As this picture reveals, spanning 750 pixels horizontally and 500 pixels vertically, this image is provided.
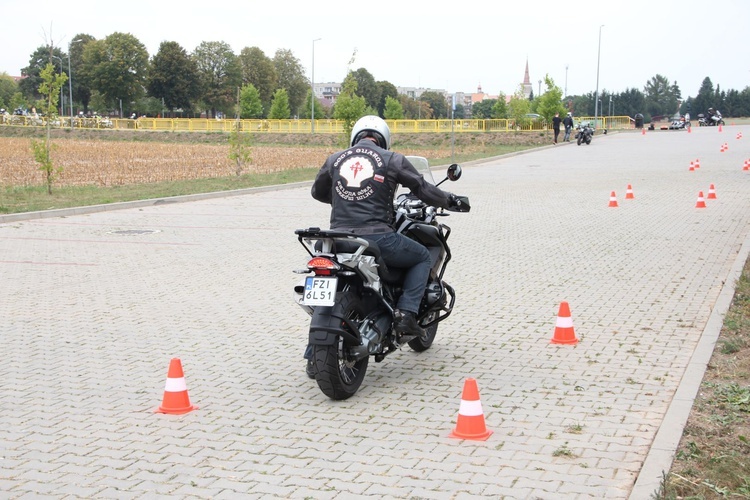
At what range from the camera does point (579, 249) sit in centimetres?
1299

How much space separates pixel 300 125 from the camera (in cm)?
7012

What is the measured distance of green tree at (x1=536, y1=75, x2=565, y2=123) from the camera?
177 ft

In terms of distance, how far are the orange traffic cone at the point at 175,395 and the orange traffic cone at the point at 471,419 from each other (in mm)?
1847

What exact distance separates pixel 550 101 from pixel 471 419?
2021 inches

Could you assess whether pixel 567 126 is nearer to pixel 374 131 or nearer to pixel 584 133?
pixel 584 133

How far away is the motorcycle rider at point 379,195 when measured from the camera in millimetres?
6137

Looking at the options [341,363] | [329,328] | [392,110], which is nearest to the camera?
[329,328]

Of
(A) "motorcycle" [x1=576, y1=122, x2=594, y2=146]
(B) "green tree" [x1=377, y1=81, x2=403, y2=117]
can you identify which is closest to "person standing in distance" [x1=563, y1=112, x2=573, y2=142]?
(A) "motorcycle" [x1=576, y1=122, x2=594, y2=146]

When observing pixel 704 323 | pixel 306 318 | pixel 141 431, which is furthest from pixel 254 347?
pixel 704 323

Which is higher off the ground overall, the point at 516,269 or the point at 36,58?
the point at 36,58

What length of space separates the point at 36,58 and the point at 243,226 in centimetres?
11405

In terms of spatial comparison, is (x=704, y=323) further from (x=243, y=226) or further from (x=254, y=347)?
(x=243, y=226)

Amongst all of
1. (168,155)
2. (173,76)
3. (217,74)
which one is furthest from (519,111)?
(217,74)

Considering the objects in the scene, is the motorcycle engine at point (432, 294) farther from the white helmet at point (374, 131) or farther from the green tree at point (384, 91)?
the green tree at point (384, 91)
